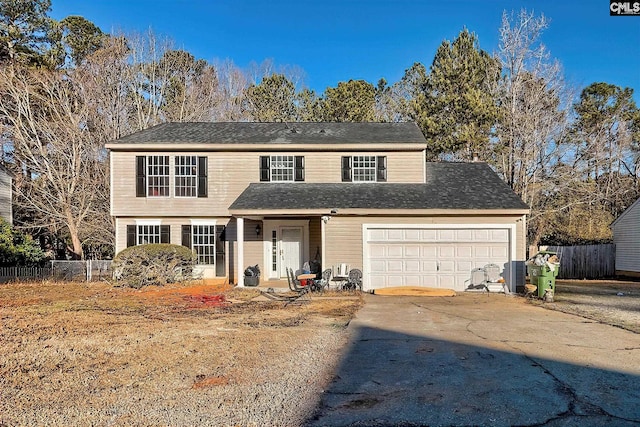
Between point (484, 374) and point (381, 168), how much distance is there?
1177cm

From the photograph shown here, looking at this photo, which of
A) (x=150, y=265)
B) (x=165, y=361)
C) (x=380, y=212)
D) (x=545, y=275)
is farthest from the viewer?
(x=150, y=265)

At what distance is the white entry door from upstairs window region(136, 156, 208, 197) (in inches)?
130

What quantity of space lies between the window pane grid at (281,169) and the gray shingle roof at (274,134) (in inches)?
29.7

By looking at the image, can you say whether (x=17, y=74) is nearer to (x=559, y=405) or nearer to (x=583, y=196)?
(x=559, y=405)

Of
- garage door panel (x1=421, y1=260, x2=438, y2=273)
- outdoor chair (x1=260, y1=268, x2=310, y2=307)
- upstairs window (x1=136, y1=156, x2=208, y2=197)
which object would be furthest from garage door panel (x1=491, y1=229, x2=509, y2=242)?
upstairs window (x1=136, y1=156, x2=208, y2=197)

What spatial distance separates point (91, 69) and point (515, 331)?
25.6 meters

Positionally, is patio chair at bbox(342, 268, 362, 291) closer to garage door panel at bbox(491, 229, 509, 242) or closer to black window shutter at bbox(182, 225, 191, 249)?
garage door panel at bbox(491, 229, 509, 242)

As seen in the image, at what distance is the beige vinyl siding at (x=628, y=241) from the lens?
802 inches

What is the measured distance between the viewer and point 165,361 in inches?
249

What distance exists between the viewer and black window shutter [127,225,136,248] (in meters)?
16.6

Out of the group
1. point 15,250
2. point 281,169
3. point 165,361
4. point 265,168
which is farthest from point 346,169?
point 15,250

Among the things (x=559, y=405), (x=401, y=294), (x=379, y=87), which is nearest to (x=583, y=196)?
(x=379, y=87)

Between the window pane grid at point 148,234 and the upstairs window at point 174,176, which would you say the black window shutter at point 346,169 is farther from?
the window pane grid at point 148,234

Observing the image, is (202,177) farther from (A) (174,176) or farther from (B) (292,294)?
(B) (292,294)
